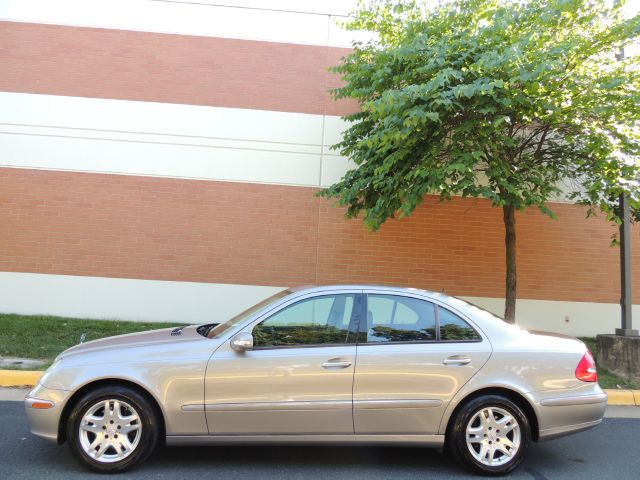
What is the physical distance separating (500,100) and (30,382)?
6780 millimetres

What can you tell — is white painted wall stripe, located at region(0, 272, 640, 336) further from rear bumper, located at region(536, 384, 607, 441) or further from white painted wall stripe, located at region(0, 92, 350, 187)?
rear bumper, located at region(536, 384, 607, 441)

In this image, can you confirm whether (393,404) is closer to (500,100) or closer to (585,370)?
(585,370)

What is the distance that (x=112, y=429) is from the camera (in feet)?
12.9

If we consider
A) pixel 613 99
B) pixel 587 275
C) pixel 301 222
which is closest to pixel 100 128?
pixel 301 222

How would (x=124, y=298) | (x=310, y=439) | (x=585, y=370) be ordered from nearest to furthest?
(x=310, y=439) < (x=585, y=370) < (x=124, y=298)

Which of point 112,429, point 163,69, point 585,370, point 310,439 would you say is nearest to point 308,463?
point 310,439

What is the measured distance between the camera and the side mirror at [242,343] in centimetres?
399

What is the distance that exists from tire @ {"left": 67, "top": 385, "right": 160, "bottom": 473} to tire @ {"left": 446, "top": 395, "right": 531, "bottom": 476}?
7.55 ft

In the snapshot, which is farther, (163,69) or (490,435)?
(163,69)

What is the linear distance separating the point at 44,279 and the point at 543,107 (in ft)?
30.1

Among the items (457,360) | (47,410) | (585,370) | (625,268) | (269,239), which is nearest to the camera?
(47,410)

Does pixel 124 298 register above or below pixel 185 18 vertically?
below

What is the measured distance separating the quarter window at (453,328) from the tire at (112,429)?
2.33m

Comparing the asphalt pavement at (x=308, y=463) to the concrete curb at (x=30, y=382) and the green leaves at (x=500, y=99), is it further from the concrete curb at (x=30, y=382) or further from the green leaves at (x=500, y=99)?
the green leaves at (x=500, y=99)
